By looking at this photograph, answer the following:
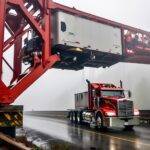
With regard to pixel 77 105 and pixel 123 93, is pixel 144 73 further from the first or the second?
pixel 123 93

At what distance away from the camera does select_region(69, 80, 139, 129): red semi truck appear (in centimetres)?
1755

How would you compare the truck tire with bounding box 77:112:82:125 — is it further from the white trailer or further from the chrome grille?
the chrome grille

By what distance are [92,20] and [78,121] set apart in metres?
8.58

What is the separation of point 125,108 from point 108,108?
0.98 m

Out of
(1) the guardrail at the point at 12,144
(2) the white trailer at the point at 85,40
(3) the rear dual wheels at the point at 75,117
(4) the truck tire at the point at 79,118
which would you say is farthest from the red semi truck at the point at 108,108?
(1) the guardrail at the point at 12,144

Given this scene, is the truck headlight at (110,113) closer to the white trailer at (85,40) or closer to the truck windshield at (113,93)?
the truck windshield at (113,93)

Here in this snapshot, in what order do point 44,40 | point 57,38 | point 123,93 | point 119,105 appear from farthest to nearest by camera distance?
point 123,93
point 119,105
point 57,38
point 44,40

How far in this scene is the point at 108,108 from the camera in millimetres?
18375

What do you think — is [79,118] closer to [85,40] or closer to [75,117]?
[75,117]

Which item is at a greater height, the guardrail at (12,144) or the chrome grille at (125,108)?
the chrome grille at (125,108)

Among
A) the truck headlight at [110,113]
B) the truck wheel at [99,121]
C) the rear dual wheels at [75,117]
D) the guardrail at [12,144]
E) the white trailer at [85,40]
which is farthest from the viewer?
the rear dual wheels at [75,117]

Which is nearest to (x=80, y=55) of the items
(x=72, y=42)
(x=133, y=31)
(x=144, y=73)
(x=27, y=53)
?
(x=72, y=42)

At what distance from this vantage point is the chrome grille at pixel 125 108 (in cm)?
1777

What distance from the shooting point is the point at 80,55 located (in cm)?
1861
